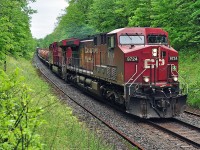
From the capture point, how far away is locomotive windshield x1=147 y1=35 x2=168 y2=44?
1306 centimetres

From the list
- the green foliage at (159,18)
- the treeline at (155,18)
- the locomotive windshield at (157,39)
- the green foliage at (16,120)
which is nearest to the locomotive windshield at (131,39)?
the locomotive windshield at (157,39)

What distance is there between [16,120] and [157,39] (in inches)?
407

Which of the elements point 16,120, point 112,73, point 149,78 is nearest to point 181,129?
point 149,78

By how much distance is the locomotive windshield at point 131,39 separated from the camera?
1273 cm

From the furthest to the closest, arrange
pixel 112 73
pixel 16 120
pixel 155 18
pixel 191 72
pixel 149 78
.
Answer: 1. pixel 155 18
2. pixel 191 72
3. pixel 112 73
4. pixel 149 78
5. pixel 16 120

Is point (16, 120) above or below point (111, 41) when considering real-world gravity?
below

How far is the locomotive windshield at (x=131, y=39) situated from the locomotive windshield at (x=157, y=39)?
35 cm

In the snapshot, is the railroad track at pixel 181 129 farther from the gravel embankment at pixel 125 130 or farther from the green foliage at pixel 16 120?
the green foliage at pixel 16 120

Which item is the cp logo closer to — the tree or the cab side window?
the cab side window

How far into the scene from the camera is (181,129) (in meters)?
10.6

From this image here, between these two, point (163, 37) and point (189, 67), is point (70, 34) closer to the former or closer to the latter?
point (189, 67)

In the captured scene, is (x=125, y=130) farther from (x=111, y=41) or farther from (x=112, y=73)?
(x=111, y=41)

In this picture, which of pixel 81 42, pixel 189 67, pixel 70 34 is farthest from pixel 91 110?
pixel 70 34

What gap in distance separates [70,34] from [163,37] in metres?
21.1
